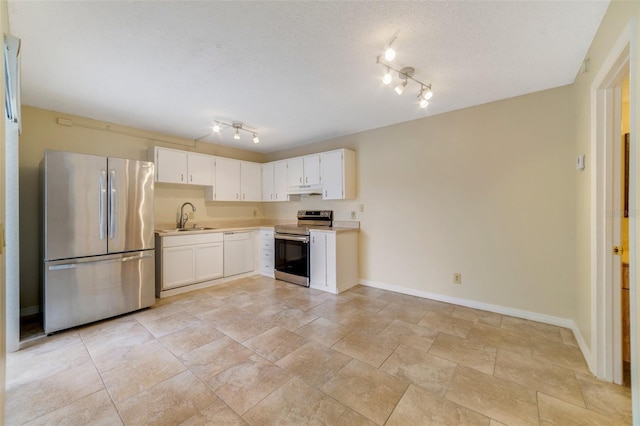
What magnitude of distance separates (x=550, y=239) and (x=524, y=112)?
142cm

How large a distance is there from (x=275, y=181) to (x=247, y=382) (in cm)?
377

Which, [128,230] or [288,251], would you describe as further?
[288,251]

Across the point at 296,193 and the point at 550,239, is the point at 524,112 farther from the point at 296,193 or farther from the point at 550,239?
the point at 296,193

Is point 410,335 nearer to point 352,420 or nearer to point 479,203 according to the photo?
point 352,420

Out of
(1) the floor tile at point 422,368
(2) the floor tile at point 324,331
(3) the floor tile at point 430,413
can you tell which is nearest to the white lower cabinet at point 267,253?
(2) the floor tile at point 324,331

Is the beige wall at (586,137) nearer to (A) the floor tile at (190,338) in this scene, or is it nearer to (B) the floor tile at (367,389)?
(B) the floor tile at (367,389)

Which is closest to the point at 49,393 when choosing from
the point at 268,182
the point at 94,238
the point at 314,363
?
the point at 94,238

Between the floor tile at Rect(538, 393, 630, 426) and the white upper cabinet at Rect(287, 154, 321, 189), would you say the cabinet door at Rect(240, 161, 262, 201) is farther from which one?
the floor tile at Rect(538, 393, 630, 426)

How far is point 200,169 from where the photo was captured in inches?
174

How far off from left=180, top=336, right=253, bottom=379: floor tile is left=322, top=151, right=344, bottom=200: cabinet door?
2.56 m

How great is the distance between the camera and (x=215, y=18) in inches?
67.5

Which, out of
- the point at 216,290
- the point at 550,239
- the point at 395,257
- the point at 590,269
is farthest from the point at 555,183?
the point at 216,290

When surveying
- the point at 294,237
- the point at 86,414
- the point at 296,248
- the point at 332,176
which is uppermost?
the point at 332,176

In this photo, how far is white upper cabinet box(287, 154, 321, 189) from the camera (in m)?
4.46
